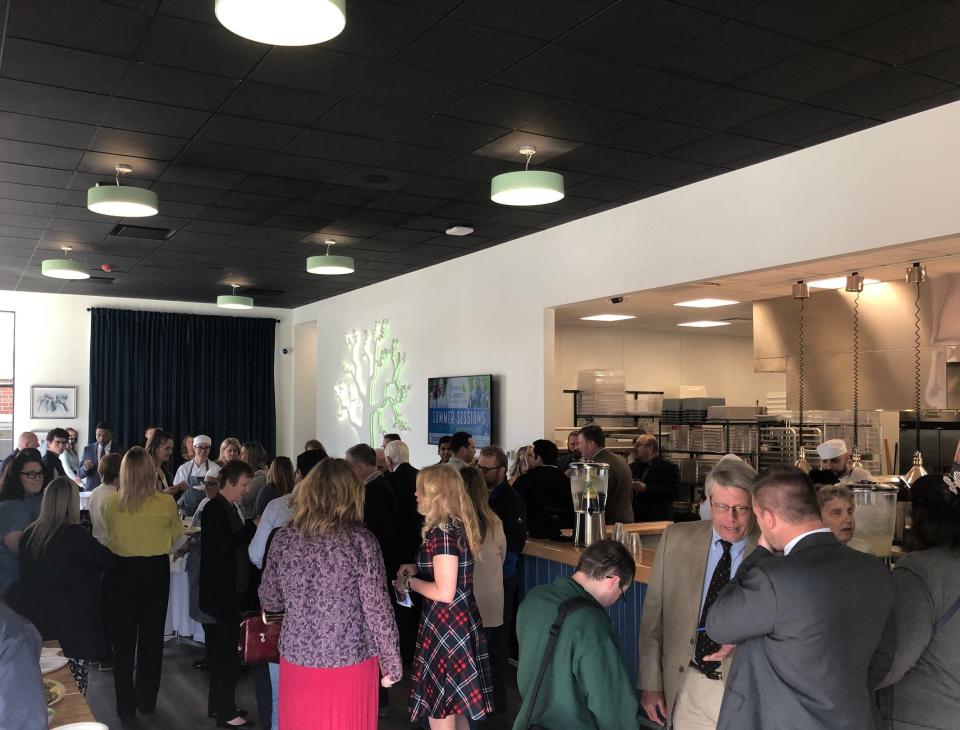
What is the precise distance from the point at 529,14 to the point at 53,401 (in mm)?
10606

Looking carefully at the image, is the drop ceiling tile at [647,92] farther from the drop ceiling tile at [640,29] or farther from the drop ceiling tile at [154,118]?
the drop ceiling tile at [154,118]

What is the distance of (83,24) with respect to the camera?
3.75 metres

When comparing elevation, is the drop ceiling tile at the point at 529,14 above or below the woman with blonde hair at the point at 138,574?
above

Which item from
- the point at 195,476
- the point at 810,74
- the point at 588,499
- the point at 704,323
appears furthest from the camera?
the point at 704,323

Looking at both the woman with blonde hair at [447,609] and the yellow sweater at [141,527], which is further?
the yellow sweater at [141,527]

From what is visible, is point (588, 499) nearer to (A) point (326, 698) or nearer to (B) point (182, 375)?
(A) point (326, 698)

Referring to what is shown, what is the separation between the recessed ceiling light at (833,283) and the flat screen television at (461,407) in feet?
10.1

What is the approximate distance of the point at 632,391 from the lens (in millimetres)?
11695

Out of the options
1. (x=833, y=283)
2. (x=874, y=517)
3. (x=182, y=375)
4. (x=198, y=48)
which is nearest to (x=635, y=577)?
(x=874, y=517)

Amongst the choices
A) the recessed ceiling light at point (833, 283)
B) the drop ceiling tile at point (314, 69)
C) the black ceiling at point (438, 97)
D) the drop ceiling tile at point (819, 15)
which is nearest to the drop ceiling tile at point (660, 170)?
the black ceiling at point (438, 97)

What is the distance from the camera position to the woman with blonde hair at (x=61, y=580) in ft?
13.2

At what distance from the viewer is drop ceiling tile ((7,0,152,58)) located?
11.8 ft

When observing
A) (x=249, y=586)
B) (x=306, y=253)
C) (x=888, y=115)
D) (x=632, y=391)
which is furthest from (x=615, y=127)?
(x=632, y=391)

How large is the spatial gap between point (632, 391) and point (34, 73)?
28.6ft
